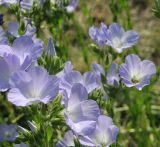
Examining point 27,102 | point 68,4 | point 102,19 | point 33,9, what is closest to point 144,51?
point 102,19

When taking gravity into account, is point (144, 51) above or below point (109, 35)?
below

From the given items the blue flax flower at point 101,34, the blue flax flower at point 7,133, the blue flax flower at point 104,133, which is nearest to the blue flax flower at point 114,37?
the blue flax flower at point 101,34

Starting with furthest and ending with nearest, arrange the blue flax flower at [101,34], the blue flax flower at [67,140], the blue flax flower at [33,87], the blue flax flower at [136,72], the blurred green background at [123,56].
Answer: the blurred green background at [123,56], the blue flax flower at [101,34], the blue flax flower at [136,72], the blue flax flower at [67,140], the blue flax flower at [33,87]

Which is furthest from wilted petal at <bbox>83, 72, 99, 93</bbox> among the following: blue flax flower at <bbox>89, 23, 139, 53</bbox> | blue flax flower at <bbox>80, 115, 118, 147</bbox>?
blue flax flower at <bbox>89, 23, 139, 53</bbox>

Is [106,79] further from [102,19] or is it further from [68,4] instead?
[102,19]

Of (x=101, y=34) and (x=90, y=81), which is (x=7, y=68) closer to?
(x=90, y=81)

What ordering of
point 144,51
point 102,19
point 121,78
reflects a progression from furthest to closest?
point 102,19 → point 144,51 → point 121,78

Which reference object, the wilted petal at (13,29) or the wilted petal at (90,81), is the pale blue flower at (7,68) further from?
the wilted petal at (13,29)

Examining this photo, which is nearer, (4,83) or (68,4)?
(4,83)
